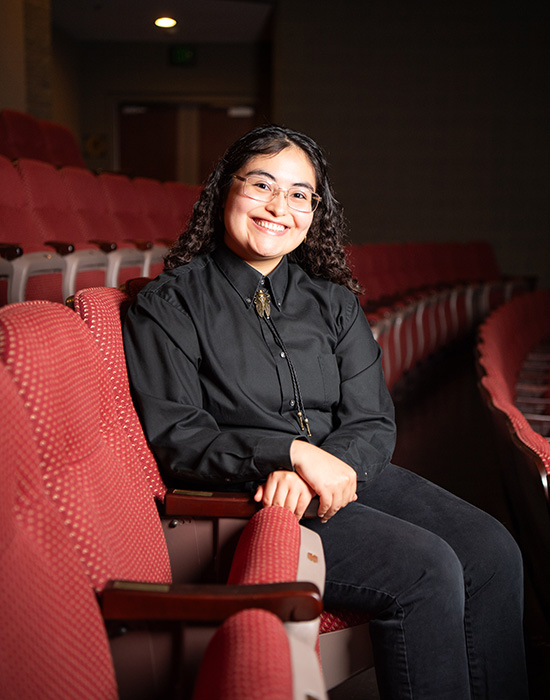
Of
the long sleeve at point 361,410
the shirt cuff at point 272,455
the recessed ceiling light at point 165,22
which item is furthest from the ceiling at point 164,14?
the shirt cuff at point 272,455

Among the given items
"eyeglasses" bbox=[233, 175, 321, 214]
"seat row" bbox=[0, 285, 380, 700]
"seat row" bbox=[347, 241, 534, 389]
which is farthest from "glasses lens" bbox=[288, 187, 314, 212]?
"seat row" bbox=[347, 241, 534, 389]

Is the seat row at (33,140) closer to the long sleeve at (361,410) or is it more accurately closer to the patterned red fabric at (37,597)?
the long sleeve at (361,410)

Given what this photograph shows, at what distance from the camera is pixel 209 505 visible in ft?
1.75

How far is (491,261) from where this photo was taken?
11.9ft

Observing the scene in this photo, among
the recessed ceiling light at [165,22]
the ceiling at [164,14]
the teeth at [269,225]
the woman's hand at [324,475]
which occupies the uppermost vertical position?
the ceiling at [164,14]

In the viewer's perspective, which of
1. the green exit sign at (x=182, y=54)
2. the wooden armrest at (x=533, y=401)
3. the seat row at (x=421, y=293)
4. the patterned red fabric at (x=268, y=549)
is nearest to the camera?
the patterned red fabric at (x=268, y=549)

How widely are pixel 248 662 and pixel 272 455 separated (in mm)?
220

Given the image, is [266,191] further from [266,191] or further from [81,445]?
[81,445]

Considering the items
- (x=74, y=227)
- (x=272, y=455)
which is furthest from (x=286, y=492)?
(x=74, y=227)

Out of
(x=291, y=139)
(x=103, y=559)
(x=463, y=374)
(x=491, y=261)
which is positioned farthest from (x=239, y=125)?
(x=103, y=559)

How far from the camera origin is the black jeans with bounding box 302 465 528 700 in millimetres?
519

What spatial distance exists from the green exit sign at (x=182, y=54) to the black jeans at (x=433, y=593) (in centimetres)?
426

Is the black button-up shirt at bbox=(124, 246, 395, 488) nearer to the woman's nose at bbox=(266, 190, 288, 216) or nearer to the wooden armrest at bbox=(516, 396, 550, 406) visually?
the woman's nose at bbox=(266, 190, 288, 216)

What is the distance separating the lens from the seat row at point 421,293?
1.87m
